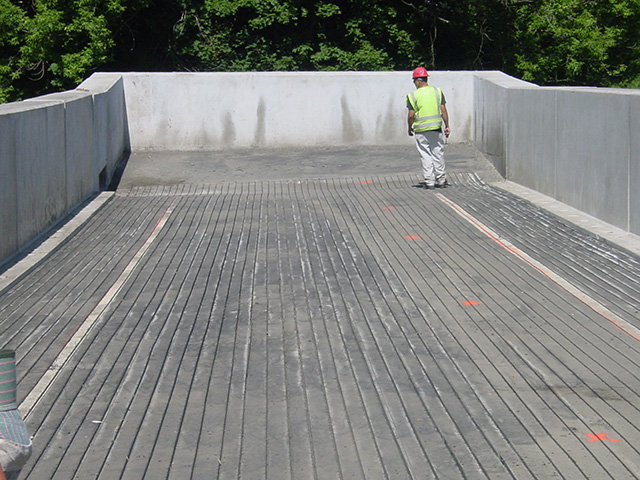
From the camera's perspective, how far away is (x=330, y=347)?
709cm

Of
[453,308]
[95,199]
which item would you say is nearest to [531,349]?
[453,308]

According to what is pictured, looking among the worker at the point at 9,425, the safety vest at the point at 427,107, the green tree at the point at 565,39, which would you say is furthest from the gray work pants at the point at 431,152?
the green tree at the point at 565,39

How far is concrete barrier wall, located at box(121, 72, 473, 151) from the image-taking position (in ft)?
63.4

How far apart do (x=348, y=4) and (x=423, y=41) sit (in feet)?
9.73

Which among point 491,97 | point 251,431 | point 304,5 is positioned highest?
point 304,5

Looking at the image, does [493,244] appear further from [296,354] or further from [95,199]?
[95,199]

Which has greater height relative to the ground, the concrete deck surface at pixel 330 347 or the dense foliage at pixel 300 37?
the dense foliage at pixel 300 37

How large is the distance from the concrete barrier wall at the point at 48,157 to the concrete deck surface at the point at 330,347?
489 millimetres

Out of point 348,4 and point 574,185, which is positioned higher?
point 348,4

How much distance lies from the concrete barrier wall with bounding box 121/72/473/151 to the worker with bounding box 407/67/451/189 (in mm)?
4438

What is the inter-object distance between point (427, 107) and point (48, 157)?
6.20 meters

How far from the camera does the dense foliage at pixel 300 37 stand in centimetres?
2664

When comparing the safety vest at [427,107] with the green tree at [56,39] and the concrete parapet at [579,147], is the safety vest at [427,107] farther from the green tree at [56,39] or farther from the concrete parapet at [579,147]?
the green tree at [56,39]

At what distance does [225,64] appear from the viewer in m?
30.3
